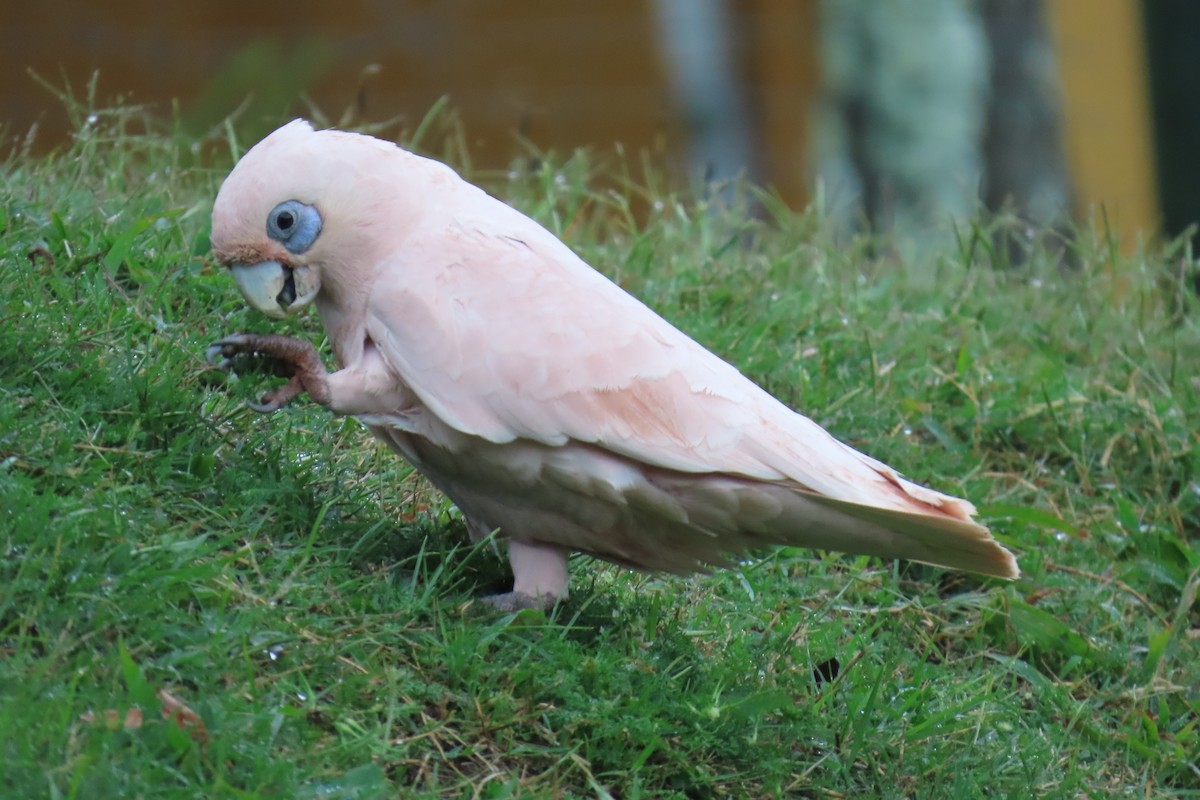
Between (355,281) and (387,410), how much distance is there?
276 mm

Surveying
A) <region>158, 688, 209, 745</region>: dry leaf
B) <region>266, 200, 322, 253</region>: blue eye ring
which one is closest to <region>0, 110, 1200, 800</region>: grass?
<region>158, 688, 209, 745</region>: dry leaf

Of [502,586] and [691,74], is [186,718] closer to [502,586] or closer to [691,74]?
[502,586]

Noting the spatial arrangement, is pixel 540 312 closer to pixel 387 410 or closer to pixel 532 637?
pixel 387 410

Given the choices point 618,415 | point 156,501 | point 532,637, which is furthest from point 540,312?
point 156,501

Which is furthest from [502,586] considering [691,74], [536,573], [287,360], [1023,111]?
[691,74]

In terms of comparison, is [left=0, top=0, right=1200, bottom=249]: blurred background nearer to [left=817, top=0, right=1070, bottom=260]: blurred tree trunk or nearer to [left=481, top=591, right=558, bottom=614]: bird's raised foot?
[left=817, top=0, right=1070, bottom=260]: blurred tree trunk

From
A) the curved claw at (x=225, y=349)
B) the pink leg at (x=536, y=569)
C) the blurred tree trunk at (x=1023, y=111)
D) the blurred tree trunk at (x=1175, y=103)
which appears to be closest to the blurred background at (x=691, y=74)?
the blurred tree trunk at (x=1023, y=111)

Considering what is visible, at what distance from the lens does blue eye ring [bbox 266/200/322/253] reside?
2688mm

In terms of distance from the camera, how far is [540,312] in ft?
8.80

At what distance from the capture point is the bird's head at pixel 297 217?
8.76 feet

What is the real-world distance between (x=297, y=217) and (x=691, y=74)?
658cm

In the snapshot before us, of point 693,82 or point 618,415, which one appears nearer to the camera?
point 618,415

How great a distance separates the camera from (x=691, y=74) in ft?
29.2

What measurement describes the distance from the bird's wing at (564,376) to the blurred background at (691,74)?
5.46 m
